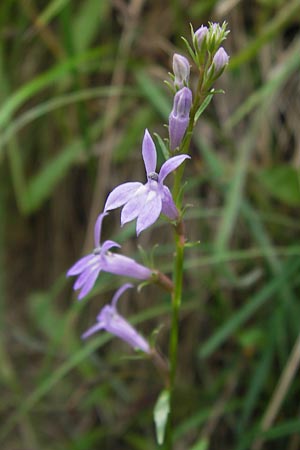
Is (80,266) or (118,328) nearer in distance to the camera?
(80,266)

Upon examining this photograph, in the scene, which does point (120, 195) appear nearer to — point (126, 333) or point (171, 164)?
point (171, 164)

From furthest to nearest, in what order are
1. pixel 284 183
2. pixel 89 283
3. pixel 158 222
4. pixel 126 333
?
1. pixel 158 222
2. pixel 284 183
3. pixel 126 333
4. pixel 89 283

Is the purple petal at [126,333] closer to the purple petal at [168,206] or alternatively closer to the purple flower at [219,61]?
the purple petal at [168,206]

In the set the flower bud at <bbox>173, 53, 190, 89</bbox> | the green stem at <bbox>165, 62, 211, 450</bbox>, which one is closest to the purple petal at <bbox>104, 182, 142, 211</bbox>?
the green stem at <bbox>165, 62, 211, 450</bbox>

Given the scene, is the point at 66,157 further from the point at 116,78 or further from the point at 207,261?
the point at 207,261

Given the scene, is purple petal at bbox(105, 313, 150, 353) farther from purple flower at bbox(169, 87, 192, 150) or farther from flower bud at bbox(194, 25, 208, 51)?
→ flower bud at bbox(194, 25, 208, 51)

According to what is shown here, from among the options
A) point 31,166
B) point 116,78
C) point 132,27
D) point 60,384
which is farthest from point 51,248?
point 132,27

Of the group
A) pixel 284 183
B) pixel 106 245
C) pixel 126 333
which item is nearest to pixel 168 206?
pixel 106 245
